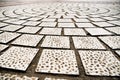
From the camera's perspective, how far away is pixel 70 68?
3.19 feet

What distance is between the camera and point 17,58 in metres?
1.12

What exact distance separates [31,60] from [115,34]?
131cm

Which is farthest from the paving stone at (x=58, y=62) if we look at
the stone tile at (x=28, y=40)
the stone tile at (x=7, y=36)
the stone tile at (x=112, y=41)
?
the stone tile at (x=7, y=36)

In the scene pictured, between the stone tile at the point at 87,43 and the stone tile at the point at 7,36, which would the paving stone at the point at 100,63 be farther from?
the stone tile at the point at 7,36

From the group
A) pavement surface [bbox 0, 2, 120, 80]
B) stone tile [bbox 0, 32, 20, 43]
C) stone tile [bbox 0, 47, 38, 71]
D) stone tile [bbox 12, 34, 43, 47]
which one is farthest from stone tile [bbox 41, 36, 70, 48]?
stone tile [bbox 0, 32, 20, 43]

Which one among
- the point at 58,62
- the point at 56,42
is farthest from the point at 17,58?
the point at 56,42

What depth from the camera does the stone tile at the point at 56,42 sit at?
54.5 inches

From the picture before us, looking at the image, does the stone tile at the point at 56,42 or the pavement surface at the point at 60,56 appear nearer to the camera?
the pavement surface at the point at 60,56

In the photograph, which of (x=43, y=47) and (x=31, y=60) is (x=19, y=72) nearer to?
(x=31, y=60)

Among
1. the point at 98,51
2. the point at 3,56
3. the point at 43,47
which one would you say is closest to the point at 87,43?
the point at 98,51

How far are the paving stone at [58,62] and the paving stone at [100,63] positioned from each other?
0.35 feet

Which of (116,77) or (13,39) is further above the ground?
(13,39)

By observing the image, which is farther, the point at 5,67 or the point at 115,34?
the point at 115,34

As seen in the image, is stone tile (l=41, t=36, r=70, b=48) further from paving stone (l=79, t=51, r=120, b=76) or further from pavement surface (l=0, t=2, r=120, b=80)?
paving stone (l=79, t=51, r=120, b=76)
